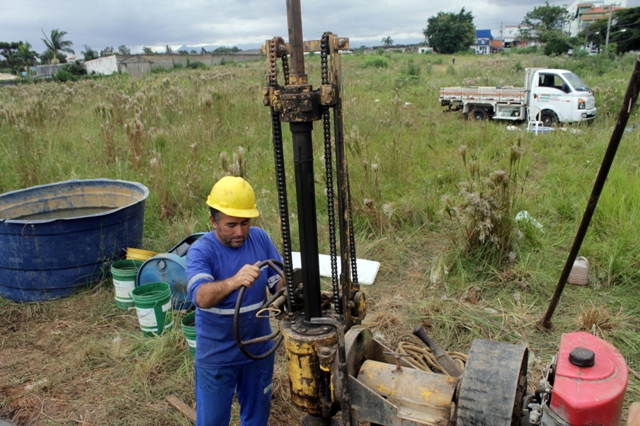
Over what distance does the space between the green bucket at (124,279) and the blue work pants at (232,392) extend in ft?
6.77

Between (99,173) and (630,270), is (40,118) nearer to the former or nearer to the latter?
(99,173)

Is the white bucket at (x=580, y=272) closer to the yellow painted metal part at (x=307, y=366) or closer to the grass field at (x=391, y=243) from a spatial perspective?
the grass field at (x=391, y=243)

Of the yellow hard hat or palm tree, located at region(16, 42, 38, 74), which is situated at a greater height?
palm tree, located at region(16, 42, 38, 74)

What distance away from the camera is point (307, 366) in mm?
1892

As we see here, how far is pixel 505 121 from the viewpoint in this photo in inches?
498

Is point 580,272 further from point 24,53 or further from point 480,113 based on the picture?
point 24,53

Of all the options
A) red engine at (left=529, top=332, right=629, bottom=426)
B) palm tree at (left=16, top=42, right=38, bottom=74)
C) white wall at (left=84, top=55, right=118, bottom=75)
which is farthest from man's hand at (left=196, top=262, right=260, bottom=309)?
palm tree at (left=16, top=42, right=38, bottom=74)

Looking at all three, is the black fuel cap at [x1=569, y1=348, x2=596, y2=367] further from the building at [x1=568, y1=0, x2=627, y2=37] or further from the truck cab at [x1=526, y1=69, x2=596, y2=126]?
the building at [x1=568, y1=0, x2=627, y2=37]

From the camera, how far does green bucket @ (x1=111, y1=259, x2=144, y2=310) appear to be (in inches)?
172

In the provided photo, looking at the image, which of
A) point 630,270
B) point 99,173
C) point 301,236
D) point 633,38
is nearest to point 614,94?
point 630,270

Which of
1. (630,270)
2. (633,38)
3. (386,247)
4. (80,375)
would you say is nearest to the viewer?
(80,375)

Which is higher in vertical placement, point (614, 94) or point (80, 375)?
point (614, 94)

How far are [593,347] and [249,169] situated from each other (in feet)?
19.8

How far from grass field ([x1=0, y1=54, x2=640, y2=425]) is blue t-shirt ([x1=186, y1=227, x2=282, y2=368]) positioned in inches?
36.8
